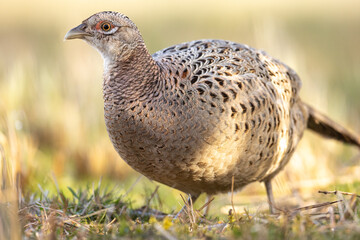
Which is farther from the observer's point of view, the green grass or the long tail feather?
the long tail feather

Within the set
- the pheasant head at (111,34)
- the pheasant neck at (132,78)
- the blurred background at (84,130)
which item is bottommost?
the blurred background at (84,130)

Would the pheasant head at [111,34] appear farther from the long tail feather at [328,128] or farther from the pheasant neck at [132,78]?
the long tail feather at [328,128]

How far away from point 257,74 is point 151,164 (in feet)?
3.88

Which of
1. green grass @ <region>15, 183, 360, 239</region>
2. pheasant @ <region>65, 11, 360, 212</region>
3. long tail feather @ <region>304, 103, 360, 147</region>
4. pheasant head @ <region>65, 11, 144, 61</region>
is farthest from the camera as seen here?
long tail feather @ <region>304, 103, 360, 147</region>

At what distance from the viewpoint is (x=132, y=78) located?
3957 mm

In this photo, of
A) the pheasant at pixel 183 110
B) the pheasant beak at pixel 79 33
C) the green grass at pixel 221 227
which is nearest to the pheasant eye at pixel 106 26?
the pheasant at pixel 183 110

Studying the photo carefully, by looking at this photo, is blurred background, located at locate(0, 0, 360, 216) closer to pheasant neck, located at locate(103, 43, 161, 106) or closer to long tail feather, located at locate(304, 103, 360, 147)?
long tail feather, located at locate(304, 103, 360, 147)

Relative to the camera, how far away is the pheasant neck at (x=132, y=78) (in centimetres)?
391

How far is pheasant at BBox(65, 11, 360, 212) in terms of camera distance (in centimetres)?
388

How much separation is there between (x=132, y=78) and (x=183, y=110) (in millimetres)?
444

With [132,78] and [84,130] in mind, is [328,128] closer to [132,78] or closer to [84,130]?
[132,78]

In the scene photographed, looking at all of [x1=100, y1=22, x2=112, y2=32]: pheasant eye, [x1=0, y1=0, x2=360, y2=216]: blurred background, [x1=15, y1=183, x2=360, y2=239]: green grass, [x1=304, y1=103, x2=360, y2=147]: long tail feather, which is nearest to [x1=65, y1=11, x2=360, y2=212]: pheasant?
[x1=100, y1=22, x2=112, y2=32]: pheasant eye

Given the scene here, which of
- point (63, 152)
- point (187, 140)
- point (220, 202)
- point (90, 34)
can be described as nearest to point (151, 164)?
point (187, 140)

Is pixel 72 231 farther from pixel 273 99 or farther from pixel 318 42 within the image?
pixel 318 42
